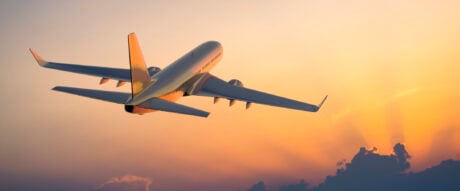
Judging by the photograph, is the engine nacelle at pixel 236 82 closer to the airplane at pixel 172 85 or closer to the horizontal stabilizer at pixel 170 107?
the airplane at pixel 172 85

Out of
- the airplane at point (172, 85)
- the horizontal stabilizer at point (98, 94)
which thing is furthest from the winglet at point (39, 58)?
the horizontal stabilizer at point (98, 94)

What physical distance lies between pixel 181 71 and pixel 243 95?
9411 mm

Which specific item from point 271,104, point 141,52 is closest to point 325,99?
point 271,104

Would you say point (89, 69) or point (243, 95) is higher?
point (89, 69)

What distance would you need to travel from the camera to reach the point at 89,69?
9094cm

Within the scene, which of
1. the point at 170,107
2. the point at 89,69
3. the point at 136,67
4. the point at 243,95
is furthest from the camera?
the point at 89,69

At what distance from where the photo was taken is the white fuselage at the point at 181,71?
247ft

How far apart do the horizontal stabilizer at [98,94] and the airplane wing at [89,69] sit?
1749 cm

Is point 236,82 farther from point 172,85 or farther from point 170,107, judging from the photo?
point 170,107

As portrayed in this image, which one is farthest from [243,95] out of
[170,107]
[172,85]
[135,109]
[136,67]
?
[136,67]

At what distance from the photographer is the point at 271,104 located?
79375 millimetres

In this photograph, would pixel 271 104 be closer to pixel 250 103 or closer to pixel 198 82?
pixel 250 103

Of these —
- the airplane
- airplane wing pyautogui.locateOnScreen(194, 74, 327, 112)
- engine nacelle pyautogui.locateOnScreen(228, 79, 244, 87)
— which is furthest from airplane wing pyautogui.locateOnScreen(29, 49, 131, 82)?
engine nacelle pyautogui.locateOnScreen(228, 79, 244, 87)

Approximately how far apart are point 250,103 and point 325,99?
31.5 ft
